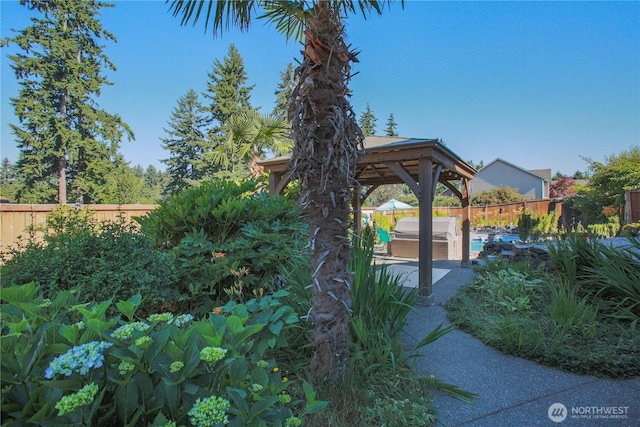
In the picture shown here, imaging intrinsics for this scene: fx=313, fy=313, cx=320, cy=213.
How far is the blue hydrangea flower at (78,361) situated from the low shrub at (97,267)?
79.3 inches

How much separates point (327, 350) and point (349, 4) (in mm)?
2847

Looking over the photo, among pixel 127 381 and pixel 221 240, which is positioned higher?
pixel 221 240

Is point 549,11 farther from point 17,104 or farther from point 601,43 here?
point 17,104

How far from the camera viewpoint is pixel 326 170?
2232 mm

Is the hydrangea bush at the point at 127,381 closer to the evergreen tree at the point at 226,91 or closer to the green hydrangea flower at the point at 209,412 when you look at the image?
the green hydrangea flower at the point at 209,412

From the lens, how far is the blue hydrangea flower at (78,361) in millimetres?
979

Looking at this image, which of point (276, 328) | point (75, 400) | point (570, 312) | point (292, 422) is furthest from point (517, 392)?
point (75, 400)

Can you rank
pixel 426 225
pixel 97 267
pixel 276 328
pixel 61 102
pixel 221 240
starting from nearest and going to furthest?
pixel 276 328, pixel 97 267, pixel 221 240, pixel 426 225, pixel 61 102

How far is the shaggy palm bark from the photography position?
226 cm

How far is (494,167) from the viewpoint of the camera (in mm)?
34250

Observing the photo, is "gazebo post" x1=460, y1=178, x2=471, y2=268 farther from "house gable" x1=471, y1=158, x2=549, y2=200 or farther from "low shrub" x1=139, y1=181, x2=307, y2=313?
"house gable" x1=471, y1=158, x2=549, y2=200

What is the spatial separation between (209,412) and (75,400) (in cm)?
37

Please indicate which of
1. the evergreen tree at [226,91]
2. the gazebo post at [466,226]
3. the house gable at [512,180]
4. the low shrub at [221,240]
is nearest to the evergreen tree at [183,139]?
the evergreen tree at [226,91]

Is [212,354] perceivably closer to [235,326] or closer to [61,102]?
[235,326]
